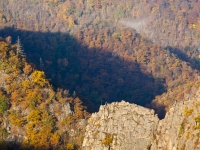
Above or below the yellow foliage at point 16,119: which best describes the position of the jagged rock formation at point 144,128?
above

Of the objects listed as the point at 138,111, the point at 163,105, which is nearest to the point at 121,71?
the point at 163,105

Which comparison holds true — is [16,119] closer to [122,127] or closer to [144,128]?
[122,127]

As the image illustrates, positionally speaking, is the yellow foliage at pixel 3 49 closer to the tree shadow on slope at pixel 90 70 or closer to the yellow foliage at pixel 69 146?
the yellow foliage at pixel 69 146

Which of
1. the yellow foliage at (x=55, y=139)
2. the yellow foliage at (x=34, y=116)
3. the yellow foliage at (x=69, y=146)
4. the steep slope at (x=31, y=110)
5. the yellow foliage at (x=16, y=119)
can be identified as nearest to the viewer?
the yellow foliage at (x=69, y=146)

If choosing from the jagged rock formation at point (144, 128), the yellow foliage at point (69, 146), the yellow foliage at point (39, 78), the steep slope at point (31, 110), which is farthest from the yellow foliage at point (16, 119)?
the jagged rock formation at point (144, 128)

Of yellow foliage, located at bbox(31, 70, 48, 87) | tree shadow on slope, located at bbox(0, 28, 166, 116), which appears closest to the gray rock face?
yellow foliage, located at bbox(31, 70, 48, 87)

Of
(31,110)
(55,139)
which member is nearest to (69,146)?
(55,139)
